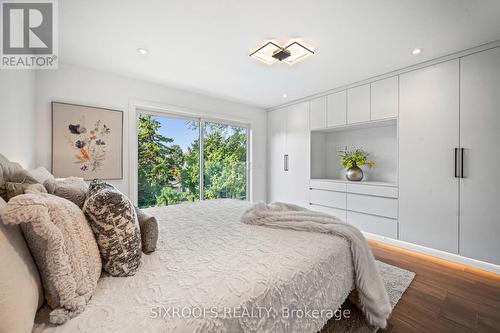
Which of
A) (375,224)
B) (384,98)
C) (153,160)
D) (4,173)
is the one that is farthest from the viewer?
(153,160)

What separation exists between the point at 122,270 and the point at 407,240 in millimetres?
3435

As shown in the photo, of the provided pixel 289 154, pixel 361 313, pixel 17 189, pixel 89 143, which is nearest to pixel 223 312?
pixel 17 189

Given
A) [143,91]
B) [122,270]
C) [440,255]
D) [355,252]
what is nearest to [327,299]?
[355,252]

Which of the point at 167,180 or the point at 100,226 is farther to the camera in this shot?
A: the point at 167,180

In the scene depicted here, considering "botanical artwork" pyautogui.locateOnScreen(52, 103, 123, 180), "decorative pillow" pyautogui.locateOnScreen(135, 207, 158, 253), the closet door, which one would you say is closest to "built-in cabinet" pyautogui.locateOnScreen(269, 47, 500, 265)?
the closet door

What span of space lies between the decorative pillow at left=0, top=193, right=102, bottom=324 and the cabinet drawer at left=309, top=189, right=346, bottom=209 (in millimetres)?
3552

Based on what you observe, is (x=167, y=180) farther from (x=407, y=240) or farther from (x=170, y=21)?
(x=407, y=240)

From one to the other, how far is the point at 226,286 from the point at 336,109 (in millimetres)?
3558

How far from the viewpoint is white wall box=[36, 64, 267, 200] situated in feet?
8.43

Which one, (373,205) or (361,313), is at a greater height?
(373,205)

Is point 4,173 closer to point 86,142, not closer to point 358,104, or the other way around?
point 86,142

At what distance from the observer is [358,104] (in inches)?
133

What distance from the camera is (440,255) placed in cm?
262

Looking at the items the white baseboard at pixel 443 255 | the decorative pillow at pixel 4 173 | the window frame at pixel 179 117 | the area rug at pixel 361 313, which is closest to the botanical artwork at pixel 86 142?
the window frame at pixel 179 117
